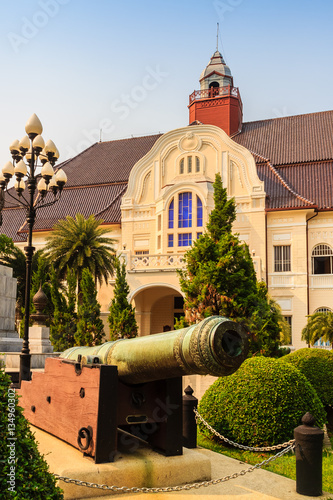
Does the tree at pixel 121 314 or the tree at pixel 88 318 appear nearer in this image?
the tree at pixel 121 314

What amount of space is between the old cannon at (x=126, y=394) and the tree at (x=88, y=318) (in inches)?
863

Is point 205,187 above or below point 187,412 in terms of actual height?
above

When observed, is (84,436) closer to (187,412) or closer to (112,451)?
(112,451)

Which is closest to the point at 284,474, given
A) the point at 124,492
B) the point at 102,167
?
the point at 124,492

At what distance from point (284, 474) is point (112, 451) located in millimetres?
2478

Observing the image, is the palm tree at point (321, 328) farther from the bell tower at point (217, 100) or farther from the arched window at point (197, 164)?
the bell tower at point (217, 100)

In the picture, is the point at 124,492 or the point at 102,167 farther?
the point at 102,167

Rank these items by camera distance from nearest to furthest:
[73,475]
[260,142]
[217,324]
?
1. [217,324]
2. [73,475]
3. [260,142]

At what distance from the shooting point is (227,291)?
1557cm

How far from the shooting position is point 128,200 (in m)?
35.2

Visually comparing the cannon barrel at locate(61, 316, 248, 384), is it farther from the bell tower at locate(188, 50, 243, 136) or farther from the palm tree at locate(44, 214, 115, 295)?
the bell tower at locate(188, 50, 243, 136)

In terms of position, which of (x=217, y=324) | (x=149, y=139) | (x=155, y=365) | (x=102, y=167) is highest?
(x=149, y=139)

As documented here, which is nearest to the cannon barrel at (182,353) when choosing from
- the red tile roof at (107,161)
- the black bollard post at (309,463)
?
the black bollard post at (309,463)

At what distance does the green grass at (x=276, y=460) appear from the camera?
6.37m
